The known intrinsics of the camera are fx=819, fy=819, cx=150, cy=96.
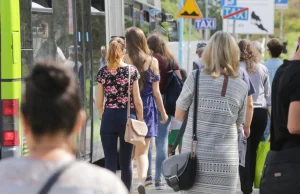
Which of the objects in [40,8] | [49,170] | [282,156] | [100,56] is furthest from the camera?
[100,56]

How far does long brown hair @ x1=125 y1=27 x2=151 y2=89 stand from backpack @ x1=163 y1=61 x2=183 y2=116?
4.16 ft

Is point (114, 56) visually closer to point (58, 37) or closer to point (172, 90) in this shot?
point (58, 37)

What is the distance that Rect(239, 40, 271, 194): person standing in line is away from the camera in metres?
8.51

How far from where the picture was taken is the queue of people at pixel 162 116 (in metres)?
2.48

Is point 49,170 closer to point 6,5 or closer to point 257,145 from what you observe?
point 6,5

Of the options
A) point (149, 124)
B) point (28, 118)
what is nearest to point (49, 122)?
point (28, 118)

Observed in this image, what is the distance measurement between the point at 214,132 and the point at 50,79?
10.6 feet

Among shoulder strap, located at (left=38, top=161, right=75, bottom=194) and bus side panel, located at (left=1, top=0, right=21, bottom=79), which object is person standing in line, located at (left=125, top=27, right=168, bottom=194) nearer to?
bus side panel, located at (left=1, top=0, right=21, bottom=79)

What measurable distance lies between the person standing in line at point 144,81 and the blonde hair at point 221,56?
2.42 metres

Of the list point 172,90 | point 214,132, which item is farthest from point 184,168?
point 172,90

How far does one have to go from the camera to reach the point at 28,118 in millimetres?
2496

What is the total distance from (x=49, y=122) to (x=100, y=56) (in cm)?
770

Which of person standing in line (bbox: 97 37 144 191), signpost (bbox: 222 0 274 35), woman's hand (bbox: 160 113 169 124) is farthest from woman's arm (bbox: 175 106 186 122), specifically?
signpost (bbox: 222 0 274 35)

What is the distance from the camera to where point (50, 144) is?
249cm
